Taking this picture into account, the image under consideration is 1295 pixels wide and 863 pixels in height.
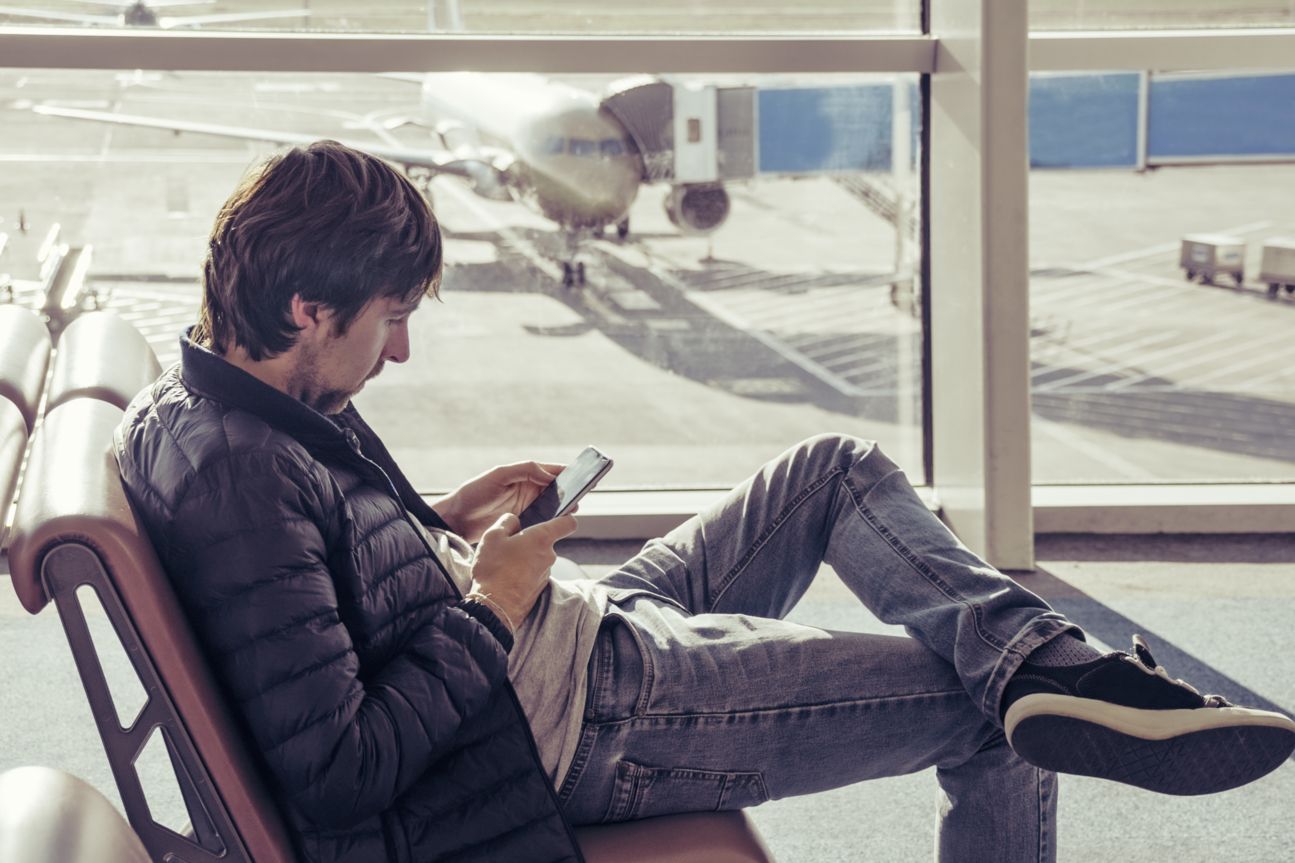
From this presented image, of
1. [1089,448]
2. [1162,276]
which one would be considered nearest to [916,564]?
[1089,448]

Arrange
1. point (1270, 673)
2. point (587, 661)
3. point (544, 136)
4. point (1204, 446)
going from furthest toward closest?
point (1204, 446)
point (544, 136)
point (1270, 673)
point (587, 661)

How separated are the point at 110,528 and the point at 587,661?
0.56 m

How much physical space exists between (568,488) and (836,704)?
46 centimetres

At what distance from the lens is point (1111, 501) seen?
369 cm

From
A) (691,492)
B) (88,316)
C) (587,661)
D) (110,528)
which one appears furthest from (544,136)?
(110,528)

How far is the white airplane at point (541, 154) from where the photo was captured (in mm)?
3713

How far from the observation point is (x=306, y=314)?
139cm

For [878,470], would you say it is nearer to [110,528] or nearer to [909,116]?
[110,528]

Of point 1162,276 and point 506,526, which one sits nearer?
point 506,526

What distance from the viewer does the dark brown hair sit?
1.35m

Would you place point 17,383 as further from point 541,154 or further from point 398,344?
point 541,154

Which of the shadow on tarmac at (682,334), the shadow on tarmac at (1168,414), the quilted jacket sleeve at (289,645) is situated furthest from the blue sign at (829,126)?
the quilted jacket sleeve at (289,645)

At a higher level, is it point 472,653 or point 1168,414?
point 472,653

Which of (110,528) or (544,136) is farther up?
(544,136)
